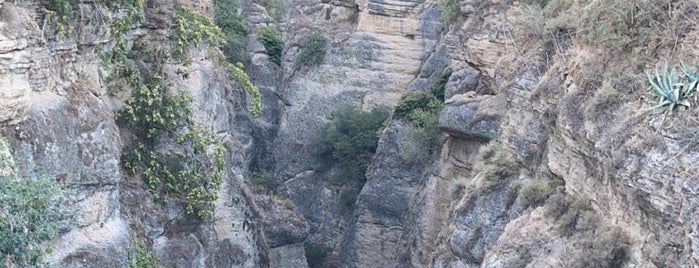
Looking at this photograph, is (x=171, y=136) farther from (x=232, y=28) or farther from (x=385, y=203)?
(x=232, y=28)

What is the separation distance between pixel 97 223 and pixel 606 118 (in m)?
8.29

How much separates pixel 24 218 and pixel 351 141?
23.6 m

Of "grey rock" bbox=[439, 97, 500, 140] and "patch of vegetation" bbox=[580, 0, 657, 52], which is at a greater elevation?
"patch of vegetation" bbox=[580, 0, 657, 52]

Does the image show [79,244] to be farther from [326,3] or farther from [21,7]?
[326,3]

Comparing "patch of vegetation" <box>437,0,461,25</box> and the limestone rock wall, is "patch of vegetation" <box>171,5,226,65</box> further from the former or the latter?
"patch of vegetation" <box>437,0,461,25</box>

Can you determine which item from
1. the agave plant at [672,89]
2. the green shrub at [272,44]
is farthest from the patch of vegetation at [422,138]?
the agave plant at [672,89]

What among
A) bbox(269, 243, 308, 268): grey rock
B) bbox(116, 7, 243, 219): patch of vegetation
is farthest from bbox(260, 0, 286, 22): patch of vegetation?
bbox(116, 7, 243, 219): patch of vegetation

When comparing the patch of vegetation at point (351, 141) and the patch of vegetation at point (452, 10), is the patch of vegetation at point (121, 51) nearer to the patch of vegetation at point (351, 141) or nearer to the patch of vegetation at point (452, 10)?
the patch of vegetation at point (452, 10)

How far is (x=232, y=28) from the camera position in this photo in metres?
40.1

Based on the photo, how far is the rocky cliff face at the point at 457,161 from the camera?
1453 centimetres

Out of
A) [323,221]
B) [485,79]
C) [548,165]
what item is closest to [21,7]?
[548,165]

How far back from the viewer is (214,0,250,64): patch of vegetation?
126ft

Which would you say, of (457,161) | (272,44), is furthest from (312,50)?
(457,161)

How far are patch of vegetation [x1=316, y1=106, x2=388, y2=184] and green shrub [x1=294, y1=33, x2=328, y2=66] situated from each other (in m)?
2.21
